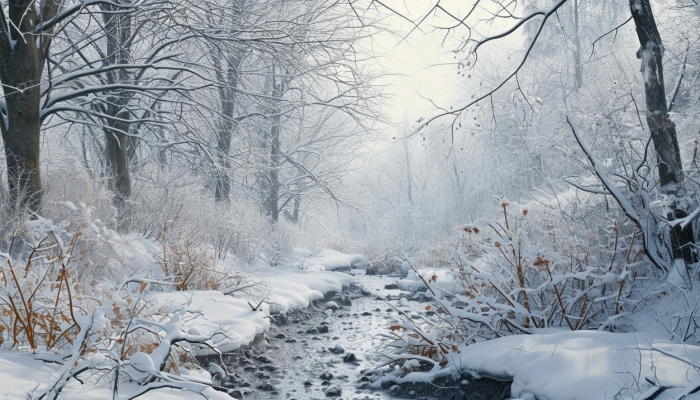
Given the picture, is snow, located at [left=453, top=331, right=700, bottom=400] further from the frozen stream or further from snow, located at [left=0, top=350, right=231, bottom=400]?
snow, located at [left=0, top=350, right=231, bottom=400]

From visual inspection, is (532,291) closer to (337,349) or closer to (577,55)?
(337,349)

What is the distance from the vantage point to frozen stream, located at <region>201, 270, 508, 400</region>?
406 centimetres

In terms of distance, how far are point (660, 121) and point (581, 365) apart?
2.40 m

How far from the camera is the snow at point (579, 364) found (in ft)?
8.95

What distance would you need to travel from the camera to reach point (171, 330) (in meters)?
2.85

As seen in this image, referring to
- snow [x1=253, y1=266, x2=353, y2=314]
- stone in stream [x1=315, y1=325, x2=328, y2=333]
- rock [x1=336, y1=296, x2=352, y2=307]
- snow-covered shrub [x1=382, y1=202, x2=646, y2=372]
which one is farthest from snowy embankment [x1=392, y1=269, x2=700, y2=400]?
rock [x1=336, y1=296, x2=352, y2=307]

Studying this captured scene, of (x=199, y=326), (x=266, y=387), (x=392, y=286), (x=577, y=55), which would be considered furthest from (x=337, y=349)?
(x=577, y=55)

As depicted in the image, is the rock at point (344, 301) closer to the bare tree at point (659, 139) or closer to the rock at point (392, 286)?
the rock at point (392, 286)

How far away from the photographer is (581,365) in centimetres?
312

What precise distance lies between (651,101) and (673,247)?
1.25 metres

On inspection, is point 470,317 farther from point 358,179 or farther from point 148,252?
point 358,179

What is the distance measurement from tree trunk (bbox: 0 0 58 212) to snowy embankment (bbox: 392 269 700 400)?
15.2ft

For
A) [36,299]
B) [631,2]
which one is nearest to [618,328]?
[631,2]

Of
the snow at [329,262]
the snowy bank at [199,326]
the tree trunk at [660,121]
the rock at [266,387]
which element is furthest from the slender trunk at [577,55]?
the rock at [266,387]
